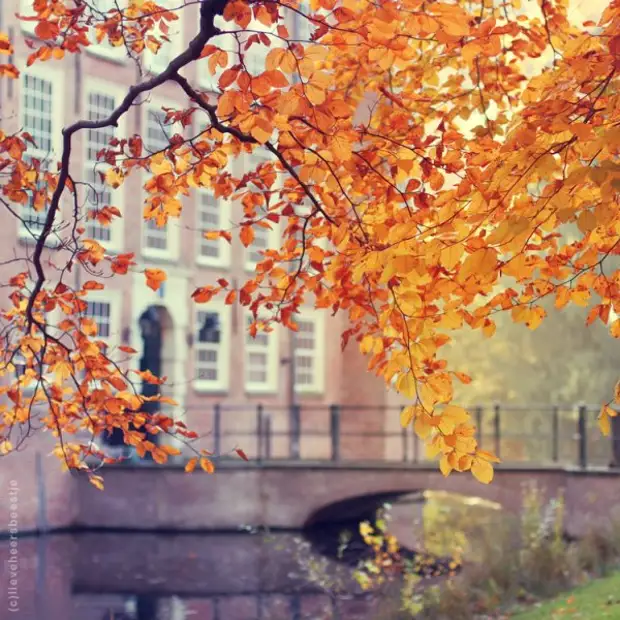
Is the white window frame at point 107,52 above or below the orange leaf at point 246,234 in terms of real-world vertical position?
above

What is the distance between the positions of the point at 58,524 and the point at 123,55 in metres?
7.55

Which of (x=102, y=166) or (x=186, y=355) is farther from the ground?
(x=102, y=166)

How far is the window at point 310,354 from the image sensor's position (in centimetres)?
2525

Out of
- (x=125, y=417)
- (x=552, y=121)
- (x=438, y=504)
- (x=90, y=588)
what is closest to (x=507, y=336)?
(x=438, y=504)

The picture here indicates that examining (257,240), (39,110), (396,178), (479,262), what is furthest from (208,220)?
(479,262)

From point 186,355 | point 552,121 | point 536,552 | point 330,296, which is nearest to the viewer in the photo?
point 552,121

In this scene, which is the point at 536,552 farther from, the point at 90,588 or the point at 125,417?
the point at 125,417

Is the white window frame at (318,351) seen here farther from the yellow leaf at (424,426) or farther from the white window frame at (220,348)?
the yellow leaf at (424,426)

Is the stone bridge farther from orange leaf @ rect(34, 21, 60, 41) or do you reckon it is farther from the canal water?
orange leaf @ rect(34, 21, 60, 41)

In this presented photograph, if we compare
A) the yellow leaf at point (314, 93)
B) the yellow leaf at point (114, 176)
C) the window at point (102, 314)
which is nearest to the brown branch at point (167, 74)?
the yellow leaf at point (114, 176)

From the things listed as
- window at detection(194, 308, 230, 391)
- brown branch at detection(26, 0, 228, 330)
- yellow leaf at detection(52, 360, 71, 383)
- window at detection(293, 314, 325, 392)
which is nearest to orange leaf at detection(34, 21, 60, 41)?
brown branch at detection(26, 0, 228, 330)

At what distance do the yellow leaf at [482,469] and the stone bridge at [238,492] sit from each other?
1473 cm

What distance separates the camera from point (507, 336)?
105 ft

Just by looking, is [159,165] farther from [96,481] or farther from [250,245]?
[250,245]
